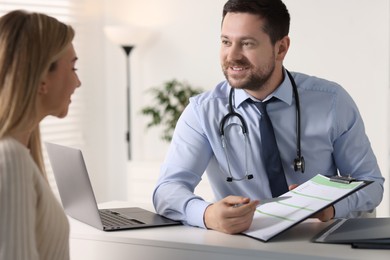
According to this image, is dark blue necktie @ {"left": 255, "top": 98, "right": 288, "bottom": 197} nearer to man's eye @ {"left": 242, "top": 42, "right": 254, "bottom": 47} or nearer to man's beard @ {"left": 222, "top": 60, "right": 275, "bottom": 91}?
man's beard @ {"left": 222, "top": 60, "right": 275, "bottom": 91}

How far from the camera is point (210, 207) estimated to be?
1.95 m

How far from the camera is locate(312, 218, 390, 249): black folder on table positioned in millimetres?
1687

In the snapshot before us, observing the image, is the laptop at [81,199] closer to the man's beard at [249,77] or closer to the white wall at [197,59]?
the man's beard at [249,77]

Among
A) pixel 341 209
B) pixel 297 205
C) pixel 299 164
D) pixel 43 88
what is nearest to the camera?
pixel 43 88

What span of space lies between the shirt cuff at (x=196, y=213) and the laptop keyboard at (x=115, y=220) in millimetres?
152

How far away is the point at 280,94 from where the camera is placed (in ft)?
7.75

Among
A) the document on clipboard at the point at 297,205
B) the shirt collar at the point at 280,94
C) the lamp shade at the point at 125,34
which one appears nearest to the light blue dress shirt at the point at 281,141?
the shirt collar at the point at 280,94

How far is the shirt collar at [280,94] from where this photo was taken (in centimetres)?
236

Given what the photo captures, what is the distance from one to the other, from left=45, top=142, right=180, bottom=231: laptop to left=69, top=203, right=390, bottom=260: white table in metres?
0.04

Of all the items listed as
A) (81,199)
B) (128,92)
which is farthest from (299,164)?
(128,92)

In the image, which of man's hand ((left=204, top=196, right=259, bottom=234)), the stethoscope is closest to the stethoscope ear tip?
the stethoscope

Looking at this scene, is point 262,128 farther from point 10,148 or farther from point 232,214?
point 10,148

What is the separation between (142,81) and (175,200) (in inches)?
115

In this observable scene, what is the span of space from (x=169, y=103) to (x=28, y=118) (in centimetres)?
317
